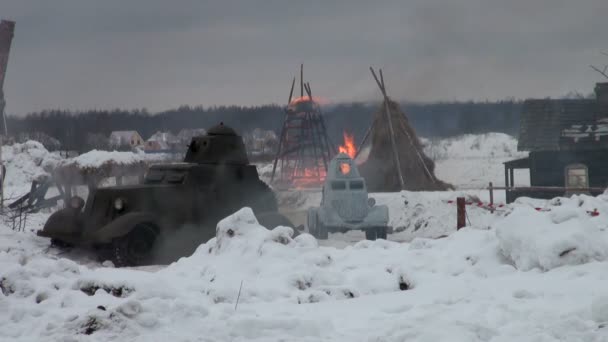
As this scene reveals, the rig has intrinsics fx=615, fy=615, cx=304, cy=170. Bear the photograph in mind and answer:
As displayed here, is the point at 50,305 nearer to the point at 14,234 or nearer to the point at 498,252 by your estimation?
the point at 498,252

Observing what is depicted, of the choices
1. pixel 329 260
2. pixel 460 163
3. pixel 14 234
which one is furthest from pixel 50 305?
pixel 460 163

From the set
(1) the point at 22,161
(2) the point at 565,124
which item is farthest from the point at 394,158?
(1) the point at 22,161

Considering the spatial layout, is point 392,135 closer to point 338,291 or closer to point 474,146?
point 338,291

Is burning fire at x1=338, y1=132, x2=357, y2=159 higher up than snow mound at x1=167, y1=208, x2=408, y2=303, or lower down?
higher up

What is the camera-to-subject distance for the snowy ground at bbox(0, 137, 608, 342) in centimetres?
457

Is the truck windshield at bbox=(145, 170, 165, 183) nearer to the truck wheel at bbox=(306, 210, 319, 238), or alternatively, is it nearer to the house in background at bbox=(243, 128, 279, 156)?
the truck wheel at bbox=(306, 210, 319, 238)

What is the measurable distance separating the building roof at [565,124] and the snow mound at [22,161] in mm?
20521

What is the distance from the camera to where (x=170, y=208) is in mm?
11219

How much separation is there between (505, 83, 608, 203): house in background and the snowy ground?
1533 cm

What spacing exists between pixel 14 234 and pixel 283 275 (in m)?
7.20

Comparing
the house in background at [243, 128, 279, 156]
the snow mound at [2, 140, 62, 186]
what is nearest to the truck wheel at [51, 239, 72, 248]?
the snow mound at [2, 140, 62, 186]

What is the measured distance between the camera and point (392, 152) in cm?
2409

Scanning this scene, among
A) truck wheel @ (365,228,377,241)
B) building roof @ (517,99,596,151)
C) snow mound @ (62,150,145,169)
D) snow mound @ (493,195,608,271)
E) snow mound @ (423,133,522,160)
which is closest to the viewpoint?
snow mound @ (493,195,608,271)

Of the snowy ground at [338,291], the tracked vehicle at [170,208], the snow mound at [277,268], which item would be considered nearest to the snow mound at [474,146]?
the tracked vehicle at [170,208]
